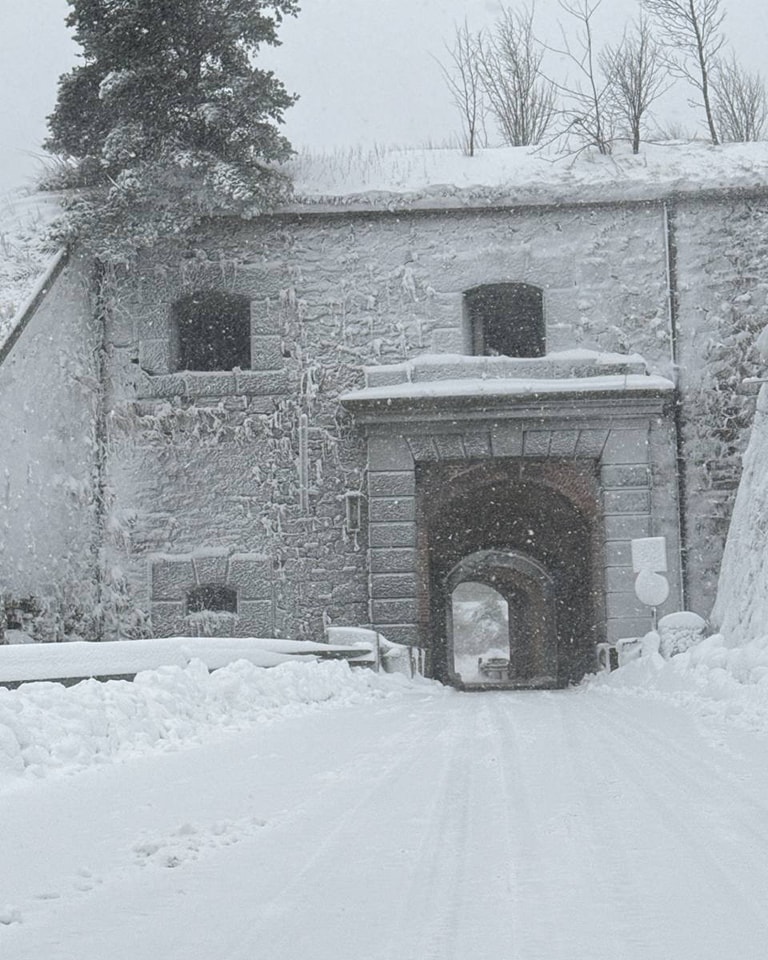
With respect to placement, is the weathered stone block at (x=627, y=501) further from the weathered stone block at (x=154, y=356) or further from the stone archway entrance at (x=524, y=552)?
the weathered stone block at (x=154, y=356)

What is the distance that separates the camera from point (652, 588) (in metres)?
16.9

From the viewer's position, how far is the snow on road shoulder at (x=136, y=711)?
232 inches

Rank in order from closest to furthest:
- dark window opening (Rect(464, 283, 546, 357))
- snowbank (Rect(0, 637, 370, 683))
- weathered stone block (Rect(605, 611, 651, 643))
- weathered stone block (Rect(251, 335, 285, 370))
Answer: snowbank (Rect(0, 637, 370, 683))
weathered stone block (Rect(605, 611, 651, 643))
weathered stone block (Rect(251, 335, 285, 370))
dark window opening (Rect(464, 283, 546, 357))

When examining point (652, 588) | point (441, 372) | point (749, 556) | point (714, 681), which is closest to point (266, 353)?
point (441, 372)

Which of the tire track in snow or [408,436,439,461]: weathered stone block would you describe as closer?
the tire track in snow

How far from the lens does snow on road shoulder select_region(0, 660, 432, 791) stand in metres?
5.88

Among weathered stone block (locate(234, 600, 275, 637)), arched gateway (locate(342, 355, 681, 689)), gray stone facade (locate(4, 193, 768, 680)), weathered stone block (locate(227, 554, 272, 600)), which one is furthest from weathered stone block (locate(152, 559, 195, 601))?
arched gateway (locate(342, 355, 681, 689))

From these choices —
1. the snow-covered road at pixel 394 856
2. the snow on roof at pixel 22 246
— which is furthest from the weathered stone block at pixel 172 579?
the snow-covered road at pixel 394 856

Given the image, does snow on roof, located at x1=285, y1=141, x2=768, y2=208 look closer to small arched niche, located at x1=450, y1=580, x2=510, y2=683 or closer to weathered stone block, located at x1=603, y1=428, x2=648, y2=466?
weathered stone block, located at x1=603, y1=428, x2=648, y2=466

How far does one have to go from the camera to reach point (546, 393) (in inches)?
718

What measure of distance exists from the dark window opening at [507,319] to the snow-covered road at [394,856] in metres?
13.5

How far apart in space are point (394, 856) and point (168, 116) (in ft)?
56.5

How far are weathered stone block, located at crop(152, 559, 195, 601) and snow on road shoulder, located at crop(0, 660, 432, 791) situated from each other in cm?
773

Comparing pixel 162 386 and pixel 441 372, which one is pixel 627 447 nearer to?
pixel 441 372
